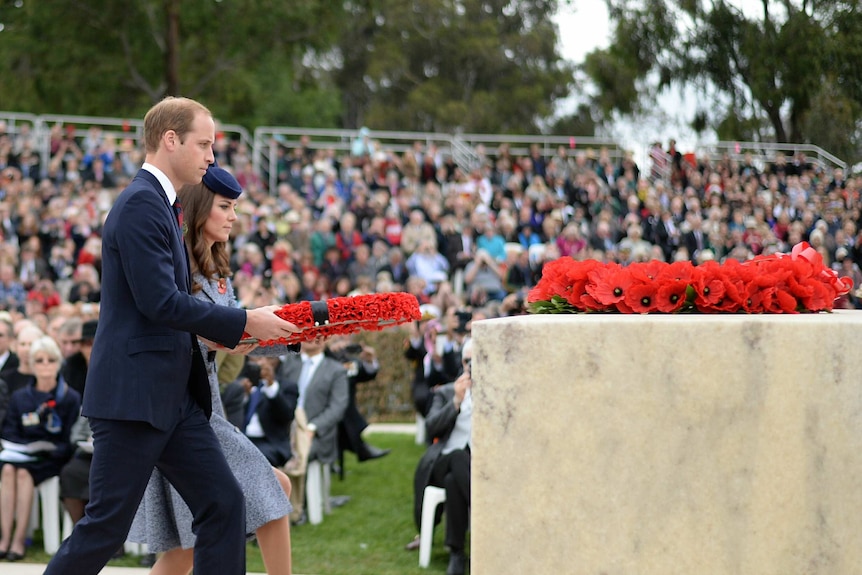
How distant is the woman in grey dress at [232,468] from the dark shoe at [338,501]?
169 inches

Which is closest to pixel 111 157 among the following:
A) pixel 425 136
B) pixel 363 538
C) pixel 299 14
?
pixel 425 136

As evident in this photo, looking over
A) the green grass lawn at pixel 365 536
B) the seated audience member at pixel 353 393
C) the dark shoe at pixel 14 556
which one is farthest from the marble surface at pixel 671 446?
the seated audience member at pixel 353 393

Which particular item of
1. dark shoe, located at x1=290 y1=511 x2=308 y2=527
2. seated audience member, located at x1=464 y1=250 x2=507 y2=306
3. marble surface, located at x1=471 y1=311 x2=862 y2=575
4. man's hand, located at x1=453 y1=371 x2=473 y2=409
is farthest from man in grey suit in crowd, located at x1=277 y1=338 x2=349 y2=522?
seated audience member, located at x1=464 y1=250 x2=507 y2=306

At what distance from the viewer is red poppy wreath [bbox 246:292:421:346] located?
3814 millimetres

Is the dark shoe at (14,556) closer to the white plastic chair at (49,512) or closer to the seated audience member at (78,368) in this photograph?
the white plastic chair at (49,512)

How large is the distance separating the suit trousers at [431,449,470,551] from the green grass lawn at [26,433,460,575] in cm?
29

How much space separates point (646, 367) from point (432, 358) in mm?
6294

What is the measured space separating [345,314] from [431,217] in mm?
13998

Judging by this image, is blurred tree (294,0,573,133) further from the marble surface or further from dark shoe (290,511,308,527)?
the marble surface

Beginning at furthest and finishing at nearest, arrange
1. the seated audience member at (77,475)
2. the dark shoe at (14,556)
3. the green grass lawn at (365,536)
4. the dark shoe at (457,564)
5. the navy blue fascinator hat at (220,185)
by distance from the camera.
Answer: the seated audience member at (77,475), the dark shoe at (14,556), the green grass lawn at (365,536), the dark shoe at (457,564), the navy blue fascinator hat at (220,185)

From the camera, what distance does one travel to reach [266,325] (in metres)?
3.73

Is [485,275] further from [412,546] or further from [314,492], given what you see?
[412,546]

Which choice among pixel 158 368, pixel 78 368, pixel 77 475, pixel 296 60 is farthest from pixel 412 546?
pixel 296 60

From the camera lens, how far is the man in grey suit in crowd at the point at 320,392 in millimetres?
8336
